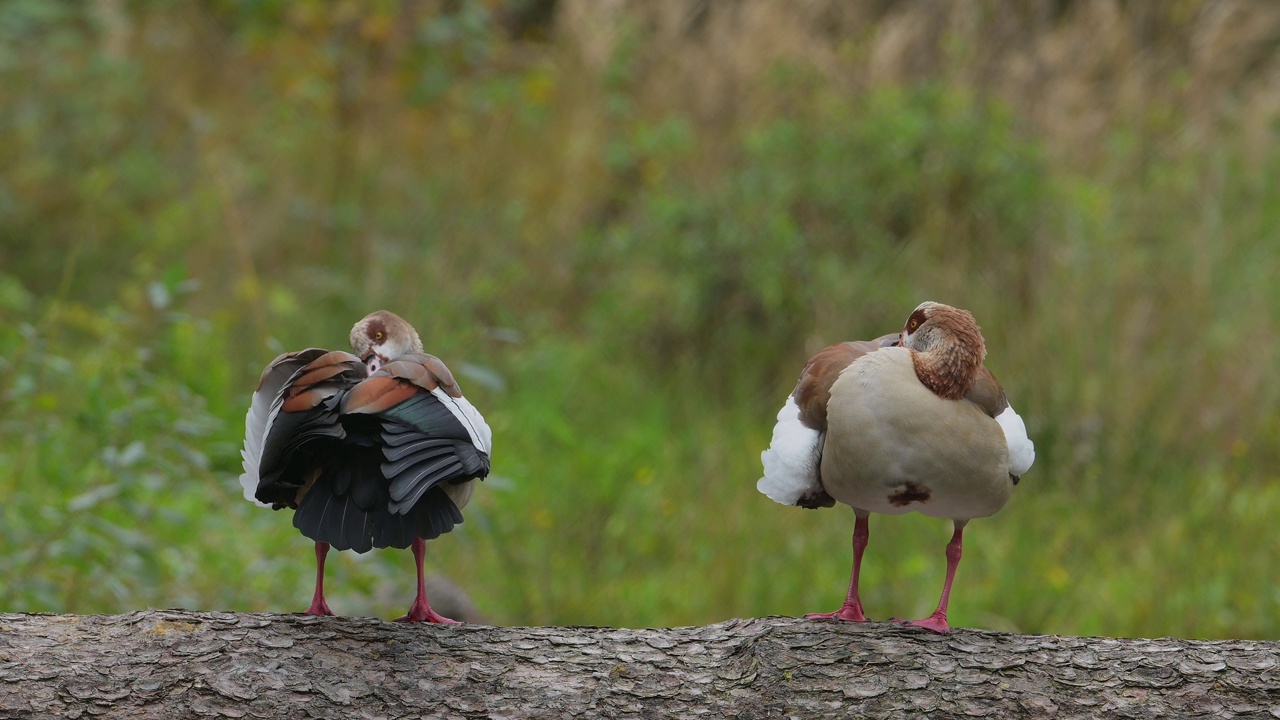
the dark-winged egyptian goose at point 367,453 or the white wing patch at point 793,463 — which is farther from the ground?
the white wing patch at point 793,463

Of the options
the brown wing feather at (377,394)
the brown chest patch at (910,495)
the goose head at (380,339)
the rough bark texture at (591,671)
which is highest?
the goose head at (380,339)

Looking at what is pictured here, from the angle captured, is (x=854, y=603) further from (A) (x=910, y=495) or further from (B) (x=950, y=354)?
(B) (x=950, y=354)

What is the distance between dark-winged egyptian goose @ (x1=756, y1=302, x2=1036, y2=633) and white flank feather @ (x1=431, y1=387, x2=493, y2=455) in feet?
1.99

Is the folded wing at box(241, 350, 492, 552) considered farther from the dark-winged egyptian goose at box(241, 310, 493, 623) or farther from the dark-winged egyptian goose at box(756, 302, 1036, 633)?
the dark-winged egyptian goose at box(756, 302, 1036, 633)

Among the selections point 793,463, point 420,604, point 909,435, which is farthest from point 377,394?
point 909,435

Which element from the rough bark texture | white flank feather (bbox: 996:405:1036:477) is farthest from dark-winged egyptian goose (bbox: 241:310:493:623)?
white flank feather (bbox: 996:405:1036:477)

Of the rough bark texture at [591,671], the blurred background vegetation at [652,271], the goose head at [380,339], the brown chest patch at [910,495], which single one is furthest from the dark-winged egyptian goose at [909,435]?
the blurred background vegetation at [652,271]

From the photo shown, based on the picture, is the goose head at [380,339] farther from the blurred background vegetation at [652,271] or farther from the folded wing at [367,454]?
the blurred background vegetation at [652,271]

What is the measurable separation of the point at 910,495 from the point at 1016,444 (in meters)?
0.29

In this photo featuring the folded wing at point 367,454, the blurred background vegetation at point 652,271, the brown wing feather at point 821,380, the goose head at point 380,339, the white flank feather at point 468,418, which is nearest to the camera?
the folded wing at point 367,454

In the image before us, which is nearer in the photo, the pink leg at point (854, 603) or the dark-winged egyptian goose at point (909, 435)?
the dark-winged egyptian goose at point (909, 435)

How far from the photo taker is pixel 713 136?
8.10 m

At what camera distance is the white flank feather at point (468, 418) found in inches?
94.6

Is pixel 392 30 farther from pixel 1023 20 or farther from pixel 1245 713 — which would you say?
pixel 1245 713
